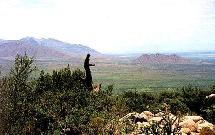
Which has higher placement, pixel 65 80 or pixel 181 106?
pixel 65 80

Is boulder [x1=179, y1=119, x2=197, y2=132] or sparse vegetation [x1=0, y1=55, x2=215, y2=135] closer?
boulder [x1=179, y1=119, x2=197, y2=132]

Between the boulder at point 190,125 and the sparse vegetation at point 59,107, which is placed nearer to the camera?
the boulder at point 190,125

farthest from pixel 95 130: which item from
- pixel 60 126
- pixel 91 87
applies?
pixel 91 87

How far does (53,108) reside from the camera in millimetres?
32156

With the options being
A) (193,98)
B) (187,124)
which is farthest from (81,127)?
(193,98)

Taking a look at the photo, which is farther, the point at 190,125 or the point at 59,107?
the point at 59,107

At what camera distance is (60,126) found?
29.2 metres

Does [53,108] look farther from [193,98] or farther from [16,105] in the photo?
[193,98]

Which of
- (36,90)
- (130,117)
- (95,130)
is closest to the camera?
(95,130)

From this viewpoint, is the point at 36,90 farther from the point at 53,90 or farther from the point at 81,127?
the point at 81,127

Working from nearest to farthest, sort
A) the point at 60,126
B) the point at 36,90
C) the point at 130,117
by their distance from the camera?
the point at 60,126, the point at 130,117, the point at 36,90

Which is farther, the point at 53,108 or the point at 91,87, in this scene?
the point at 91,87

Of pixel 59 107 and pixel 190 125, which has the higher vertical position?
pixel 59 107

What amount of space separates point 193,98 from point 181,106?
430 centimetres
